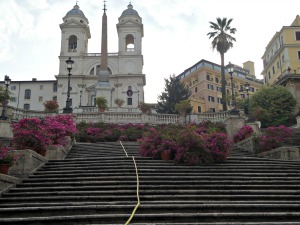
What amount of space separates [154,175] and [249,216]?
4.18 m

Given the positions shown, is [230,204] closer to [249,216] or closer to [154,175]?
[249,216]

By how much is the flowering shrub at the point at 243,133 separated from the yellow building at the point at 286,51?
34384 mm

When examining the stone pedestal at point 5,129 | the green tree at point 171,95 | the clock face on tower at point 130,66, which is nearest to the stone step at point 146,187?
the stone pedestal at point 5,129

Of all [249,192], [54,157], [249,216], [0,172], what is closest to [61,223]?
[0,172]

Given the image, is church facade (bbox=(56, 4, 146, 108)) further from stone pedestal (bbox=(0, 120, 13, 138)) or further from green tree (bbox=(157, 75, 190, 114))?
stone pedestal (bbox=(0, 120, 13, 138))

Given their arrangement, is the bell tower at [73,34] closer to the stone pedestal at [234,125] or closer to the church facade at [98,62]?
the church facade at [98,62]

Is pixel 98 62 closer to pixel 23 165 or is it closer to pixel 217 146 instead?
pixel 217 146

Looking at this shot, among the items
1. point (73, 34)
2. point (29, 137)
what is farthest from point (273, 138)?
point (73, 34)

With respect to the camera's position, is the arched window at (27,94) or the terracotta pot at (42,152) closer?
the terracotta pot at (42,152)

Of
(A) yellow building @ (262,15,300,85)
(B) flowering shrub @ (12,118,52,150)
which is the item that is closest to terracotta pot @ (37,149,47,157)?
(B) flowering shrub @ (12,118,52,150)

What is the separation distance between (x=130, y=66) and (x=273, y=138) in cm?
5401

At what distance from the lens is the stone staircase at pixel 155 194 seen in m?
8.77

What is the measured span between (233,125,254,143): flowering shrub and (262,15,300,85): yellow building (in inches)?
1354

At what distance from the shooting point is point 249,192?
10641 millimetres
